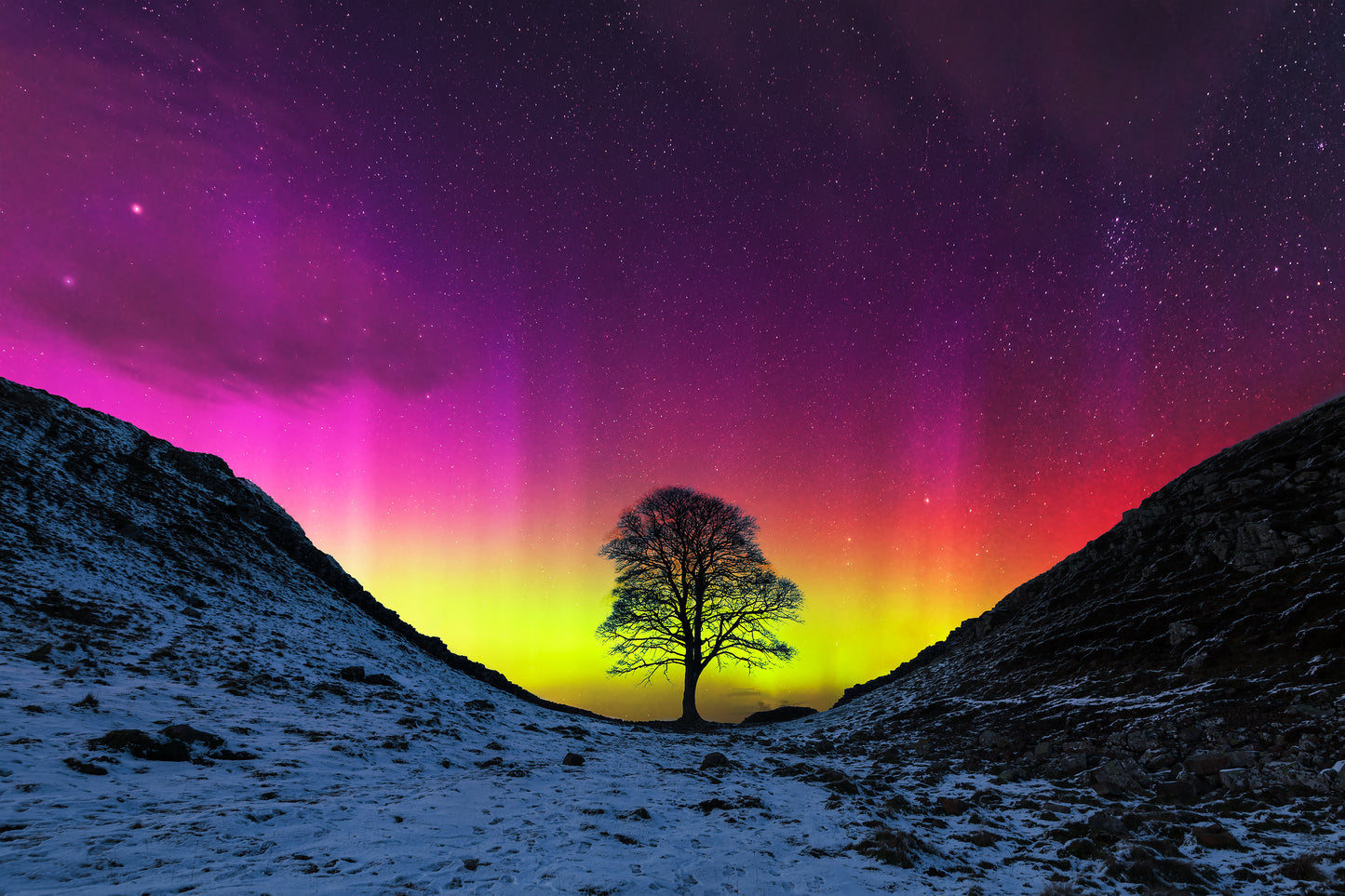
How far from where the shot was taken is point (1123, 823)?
724 centimetres

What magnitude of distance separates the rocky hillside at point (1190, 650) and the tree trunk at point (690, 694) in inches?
342

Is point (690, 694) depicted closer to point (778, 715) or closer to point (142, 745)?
point (778, 715)

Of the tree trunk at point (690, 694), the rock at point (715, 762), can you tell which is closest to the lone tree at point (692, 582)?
the tree trunk at point (690, 694)

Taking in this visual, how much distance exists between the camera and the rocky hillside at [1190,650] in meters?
8.98

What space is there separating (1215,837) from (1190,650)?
761 centimetres

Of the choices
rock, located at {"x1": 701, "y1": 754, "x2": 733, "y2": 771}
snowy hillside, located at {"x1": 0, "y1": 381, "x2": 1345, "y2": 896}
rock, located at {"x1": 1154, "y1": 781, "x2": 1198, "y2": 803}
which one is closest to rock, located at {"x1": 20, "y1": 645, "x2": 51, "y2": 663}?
snowy hillside, located at {"x1": 0, "y1": 381, "x2": 1345, "y2": 896}

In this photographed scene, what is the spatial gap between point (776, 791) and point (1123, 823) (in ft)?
16.6

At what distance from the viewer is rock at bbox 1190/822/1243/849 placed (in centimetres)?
652

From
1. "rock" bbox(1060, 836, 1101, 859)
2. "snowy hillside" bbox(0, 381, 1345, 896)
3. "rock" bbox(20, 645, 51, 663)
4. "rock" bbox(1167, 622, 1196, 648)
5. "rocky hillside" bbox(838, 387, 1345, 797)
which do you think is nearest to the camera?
"snowy hillside" bbox(0, 381, 1345, 896)

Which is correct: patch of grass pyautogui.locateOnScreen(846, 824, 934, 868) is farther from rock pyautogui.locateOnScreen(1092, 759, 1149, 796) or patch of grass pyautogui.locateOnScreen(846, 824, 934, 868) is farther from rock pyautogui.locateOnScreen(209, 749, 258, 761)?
rock pyautogui.locateOnScreen(209, 749, 258, 761)

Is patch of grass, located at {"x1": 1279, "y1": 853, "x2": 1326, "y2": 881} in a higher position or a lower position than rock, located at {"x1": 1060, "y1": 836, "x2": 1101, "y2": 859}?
higher

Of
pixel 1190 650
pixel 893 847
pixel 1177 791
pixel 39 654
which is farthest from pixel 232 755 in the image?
pixel 1190 650

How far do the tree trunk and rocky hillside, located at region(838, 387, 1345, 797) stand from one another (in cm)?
869

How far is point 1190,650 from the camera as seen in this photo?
1217 centimetres
